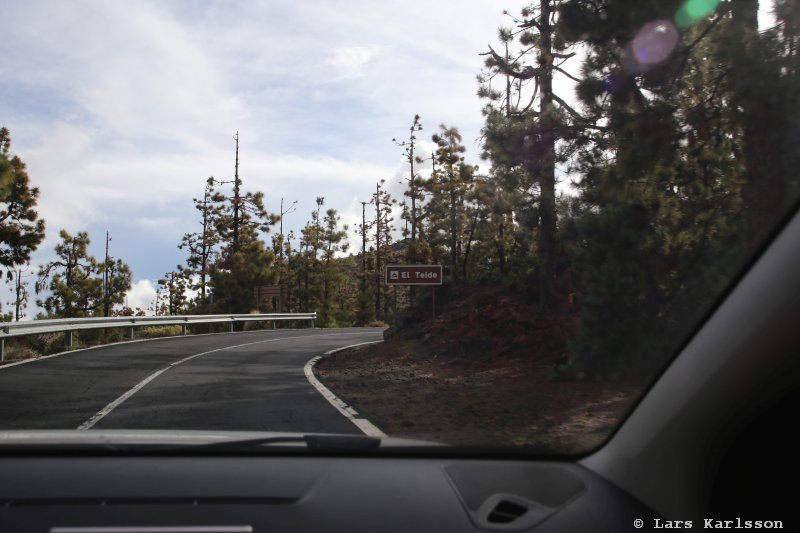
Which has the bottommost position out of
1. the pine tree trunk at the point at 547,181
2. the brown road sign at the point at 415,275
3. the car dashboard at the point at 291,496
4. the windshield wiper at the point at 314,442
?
the car dashboard at the point at 291,496

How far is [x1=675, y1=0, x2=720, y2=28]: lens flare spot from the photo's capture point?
23.0ft

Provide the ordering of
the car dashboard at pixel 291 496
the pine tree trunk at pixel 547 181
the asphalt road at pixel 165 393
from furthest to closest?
the pine tree trunk at pixel 547 181 < the asphalt road at pixel 165 393 < the car dashboard at pixel 291 496

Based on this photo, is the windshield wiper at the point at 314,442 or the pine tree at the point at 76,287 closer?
the windshield wiper at the point at 314,442

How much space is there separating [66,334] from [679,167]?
705 inches

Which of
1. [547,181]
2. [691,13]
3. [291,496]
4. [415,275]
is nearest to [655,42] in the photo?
[691,13]

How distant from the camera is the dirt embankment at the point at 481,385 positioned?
497cm

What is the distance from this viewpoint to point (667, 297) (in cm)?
562

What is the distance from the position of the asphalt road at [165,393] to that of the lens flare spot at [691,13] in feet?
19.7

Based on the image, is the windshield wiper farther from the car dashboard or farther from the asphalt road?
the asphalt road

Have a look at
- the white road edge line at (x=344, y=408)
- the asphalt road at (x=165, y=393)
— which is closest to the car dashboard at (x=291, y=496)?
the white road edge line at (x=344, y=408)

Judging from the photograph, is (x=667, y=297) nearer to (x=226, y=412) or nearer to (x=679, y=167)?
(x=679, y=167)

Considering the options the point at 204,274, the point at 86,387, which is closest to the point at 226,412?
the point at 86,387

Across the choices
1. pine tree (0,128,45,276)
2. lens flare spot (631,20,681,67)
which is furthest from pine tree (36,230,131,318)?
lens flare spot (631,20,681,67)

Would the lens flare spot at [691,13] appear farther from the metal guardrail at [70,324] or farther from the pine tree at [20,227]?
the pine tree at [20,227]
